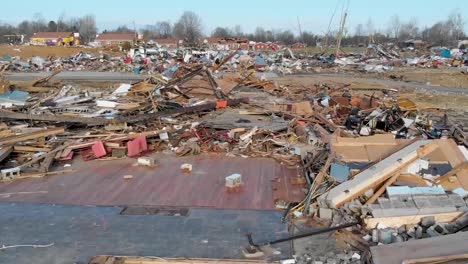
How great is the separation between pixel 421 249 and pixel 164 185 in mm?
4713

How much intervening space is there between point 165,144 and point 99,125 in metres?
2.02

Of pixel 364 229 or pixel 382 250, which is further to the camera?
pixel 364 229

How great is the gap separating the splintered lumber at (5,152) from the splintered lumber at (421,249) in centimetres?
767

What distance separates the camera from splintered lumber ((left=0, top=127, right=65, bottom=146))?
34.2 ft

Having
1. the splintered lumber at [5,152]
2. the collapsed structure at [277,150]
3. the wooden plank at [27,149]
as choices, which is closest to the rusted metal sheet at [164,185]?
the collapsed structure at [277,150]

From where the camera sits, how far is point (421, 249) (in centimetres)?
520

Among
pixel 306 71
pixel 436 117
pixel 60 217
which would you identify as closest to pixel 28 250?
pixel 60 217

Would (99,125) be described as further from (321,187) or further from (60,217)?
(321,187)

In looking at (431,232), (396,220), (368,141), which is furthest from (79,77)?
(431,232)

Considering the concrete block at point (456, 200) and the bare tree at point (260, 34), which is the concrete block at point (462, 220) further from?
the bare tree at point (260, 34)

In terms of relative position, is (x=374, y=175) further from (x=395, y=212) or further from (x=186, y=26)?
(x=186, y=26)

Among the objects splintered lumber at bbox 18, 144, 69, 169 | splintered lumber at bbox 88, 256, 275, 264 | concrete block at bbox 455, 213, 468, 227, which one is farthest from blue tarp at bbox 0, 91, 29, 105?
concrete block at bbox 455, 213, 468, 227

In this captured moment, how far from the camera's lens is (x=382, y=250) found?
534 cm

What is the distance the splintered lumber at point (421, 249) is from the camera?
16.5 feet
